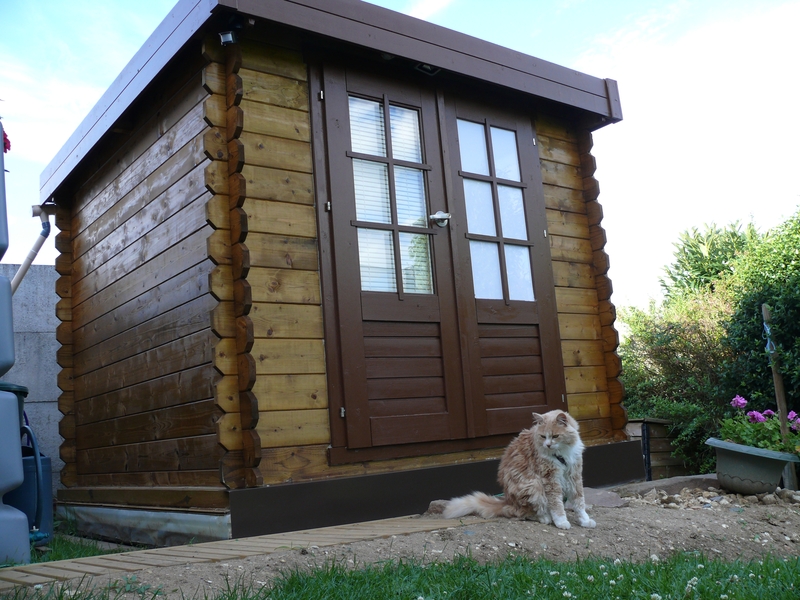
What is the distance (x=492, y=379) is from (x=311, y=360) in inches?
60.1

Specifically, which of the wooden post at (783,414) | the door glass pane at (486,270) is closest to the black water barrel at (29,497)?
the door glass pane at (486,270)

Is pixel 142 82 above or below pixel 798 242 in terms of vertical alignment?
above

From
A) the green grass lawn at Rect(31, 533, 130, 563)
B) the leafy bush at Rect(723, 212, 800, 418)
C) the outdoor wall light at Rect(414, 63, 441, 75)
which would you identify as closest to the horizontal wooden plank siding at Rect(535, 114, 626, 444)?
the outdoor wall light at Rect(414, 63, 441, 75)

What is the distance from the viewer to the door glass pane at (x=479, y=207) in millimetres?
5503

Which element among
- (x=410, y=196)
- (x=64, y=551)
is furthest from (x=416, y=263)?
(x=64, y=551)

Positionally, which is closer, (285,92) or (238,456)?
(238,456)

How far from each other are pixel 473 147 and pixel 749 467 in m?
3.19

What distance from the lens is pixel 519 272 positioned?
571cm

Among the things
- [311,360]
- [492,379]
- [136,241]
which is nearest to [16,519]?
[311,360]

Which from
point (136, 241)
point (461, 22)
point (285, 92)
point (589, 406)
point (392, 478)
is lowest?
point (392, 478)

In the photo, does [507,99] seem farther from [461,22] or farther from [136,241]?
[136,241]

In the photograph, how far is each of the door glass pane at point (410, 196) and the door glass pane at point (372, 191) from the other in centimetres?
10

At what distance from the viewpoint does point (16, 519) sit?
292 cm

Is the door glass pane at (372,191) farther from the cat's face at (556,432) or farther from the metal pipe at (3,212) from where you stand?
the metal pipe at (3,212)
